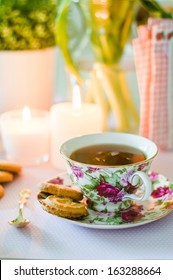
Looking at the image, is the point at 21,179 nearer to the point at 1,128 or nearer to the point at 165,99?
the point at 1,128

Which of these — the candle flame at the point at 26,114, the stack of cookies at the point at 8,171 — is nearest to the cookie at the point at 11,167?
the stack of cookies at the point at 8,171

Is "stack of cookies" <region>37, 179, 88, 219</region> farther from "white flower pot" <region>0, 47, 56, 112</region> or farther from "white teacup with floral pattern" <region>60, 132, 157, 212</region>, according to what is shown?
"white flower pot" <region>0, 47, 56, 112</region>

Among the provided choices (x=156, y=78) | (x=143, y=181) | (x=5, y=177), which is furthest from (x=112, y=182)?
(x=156, y=78)

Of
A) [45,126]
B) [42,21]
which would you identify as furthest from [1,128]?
[42,21]

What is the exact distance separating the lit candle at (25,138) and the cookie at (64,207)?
20 cm

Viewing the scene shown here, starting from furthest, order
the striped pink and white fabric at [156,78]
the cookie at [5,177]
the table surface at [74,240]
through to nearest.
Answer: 1. the striped pink and white fabric at [156,78]
2. the cookie at [5,177]
3. the table surface at [74,240]

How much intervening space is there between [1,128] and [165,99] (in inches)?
9.8

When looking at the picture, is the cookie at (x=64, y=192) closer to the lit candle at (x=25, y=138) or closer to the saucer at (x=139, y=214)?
the saucer at (x=139, y=214)

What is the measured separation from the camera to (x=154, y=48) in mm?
839

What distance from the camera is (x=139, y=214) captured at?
25.2 inches

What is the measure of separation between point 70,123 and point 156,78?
15 centimetres

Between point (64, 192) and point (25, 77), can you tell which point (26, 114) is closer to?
point (25, 77)

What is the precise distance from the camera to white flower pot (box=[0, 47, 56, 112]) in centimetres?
87

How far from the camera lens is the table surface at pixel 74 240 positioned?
58 cm
